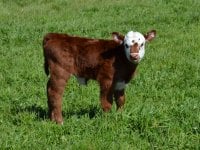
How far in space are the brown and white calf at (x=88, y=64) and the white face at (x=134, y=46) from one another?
13 centimetres

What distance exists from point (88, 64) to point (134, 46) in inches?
34.3

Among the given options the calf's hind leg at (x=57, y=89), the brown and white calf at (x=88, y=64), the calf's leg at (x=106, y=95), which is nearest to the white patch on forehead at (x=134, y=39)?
the brown and white calf at (x=88, y=64)

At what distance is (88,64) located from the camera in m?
8.82

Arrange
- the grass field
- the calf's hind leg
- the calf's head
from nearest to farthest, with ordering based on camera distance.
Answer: the grass field, the calf's head, the calf's hind leg

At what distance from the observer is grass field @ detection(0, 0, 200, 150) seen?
7945 mm

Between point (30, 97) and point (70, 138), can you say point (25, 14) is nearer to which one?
point (30, 97)

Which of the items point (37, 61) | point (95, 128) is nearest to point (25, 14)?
point (37, 61)

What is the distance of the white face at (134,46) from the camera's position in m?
8.38

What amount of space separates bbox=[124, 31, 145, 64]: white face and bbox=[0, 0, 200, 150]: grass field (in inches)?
32.0

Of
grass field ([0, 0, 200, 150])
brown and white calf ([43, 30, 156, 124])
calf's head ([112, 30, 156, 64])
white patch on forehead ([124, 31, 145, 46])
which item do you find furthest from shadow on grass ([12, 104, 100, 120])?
white patch on forehead ([124, 31, 145, 46])

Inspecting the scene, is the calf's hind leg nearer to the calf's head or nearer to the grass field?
the grass field

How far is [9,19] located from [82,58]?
Answer: 45.0 ft

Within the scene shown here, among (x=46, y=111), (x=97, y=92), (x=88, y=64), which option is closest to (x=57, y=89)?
(x=88, y=64)

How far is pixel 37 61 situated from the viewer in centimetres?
1410
